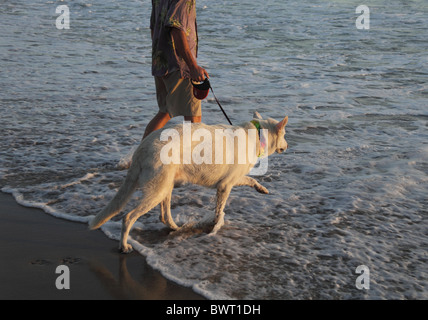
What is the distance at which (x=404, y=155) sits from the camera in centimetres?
785

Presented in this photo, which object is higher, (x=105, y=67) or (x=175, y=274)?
(x=105, y=67)

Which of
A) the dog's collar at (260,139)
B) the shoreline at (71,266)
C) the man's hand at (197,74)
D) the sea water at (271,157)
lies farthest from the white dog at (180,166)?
the man's hand at (197,74)

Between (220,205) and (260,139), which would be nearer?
(220,205)

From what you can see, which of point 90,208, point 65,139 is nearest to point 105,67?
point 65,139

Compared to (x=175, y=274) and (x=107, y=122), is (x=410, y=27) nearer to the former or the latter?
(x=107, y=122)

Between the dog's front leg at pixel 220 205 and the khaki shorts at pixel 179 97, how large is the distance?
3.45 ft

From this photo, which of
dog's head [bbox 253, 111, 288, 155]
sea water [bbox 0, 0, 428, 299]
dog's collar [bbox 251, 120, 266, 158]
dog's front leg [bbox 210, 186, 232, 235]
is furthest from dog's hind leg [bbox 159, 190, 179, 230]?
dog's head [bbox 253, 111, 288, 155]

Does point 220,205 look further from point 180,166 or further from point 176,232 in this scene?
point 180,166

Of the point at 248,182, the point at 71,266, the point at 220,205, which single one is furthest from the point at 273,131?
the point at 71,266

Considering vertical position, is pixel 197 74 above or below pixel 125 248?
above

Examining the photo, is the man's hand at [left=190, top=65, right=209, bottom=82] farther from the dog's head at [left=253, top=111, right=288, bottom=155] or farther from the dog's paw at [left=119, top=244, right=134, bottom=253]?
the dog's paw at [left=119, top=244, right=134, bottom=253]

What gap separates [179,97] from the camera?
596cm

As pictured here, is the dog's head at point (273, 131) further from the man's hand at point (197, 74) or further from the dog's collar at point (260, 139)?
the man's hand at point (197, 74)
